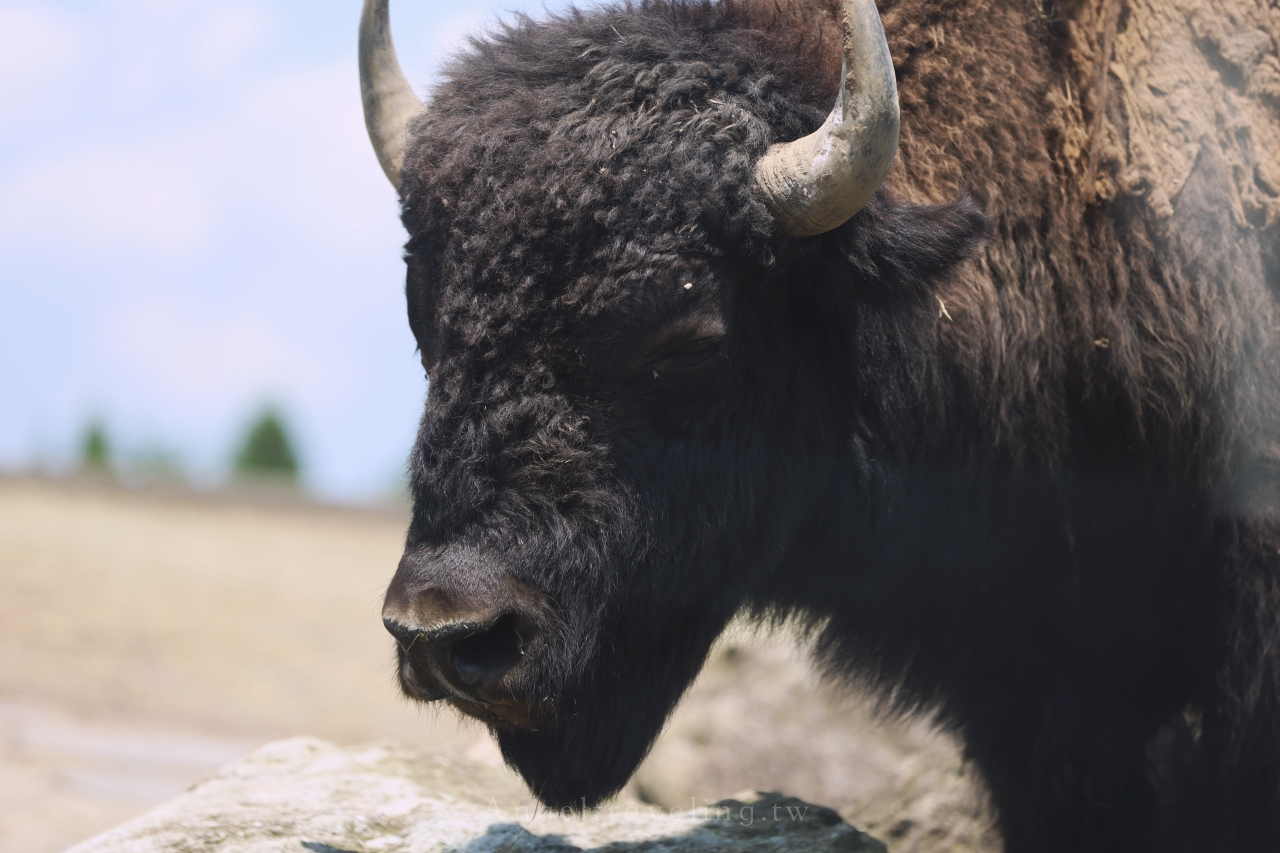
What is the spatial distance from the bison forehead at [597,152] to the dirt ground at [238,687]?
47.7 inches

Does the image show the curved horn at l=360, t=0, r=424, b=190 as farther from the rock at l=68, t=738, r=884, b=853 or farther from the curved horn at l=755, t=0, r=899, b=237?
the rock at l=68, t=738, r=884, b=853

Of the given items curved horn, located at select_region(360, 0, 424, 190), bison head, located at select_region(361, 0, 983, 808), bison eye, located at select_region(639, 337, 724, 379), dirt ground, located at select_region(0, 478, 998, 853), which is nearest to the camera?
bison head, located at select_region(361, 0, 983, 808)

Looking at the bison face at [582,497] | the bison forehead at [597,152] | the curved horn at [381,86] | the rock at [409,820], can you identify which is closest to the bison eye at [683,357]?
the bison face at [582,497]

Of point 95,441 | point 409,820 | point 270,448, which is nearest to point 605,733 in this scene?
point 409,820

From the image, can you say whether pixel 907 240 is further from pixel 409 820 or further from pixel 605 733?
pixel 409 820

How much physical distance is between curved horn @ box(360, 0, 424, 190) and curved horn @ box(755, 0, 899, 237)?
1415 millimetres

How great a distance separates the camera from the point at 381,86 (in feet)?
12.7

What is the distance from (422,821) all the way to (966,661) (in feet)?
5.98

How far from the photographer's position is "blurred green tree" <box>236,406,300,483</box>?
192ft

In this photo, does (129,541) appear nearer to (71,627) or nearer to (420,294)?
(71,627)

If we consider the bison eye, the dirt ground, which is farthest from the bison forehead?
the dirt ground

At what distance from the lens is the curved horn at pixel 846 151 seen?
2793 mm

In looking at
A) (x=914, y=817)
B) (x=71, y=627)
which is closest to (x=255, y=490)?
(x=71, y=627)

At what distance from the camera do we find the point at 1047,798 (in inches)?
155
